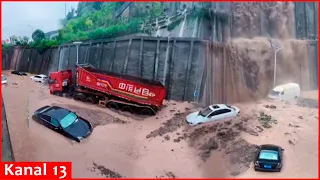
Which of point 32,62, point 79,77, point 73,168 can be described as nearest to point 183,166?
point 73,168

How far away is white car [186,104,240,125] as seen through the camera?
22.6 feet

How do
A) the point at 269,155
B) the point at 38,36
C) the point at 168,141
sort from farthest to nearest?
the point at 38,36
the point at 168,141
the point at 269,155

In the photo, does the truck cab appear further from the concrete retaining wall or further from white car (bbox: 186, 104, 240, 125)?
white car (bbox: 186, 104, 240, 125)

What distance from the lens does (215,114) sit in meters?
6.92

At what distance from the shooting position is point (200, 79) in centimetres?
783

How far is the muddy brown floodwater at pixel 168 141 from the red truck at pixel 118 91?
0.24 meters

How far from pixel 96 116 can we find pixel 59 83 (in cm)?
224

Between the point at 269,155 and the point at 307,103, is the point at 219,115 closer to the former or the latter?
the point at 269,155

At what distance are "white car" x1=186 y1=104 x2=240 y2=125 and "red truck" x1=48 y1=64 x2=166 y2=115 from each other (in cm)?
117

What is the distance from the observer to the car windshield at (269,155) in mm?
5164

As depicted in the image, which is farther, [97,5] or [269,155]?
[97,5]

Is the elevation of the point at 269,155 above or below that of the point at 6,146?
below

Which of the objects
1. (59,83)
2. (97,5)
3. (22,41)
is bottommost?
(59,83)

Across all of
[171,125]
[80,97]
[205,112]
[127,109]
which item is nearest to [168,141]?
[171,125]
